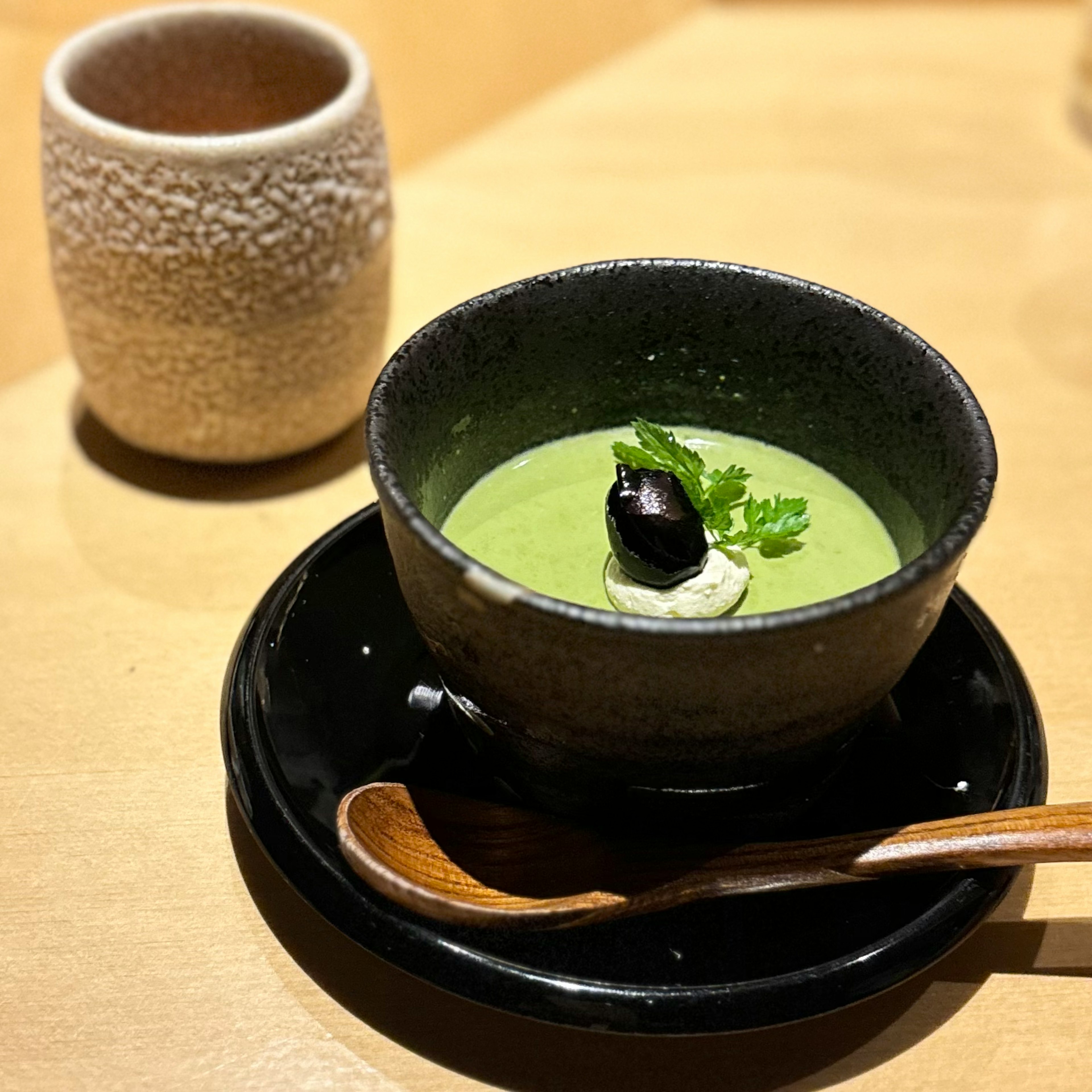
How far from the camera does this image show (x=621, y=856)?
0.76 m

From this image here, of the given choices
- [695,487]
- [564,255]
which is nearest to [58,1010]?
[695,487]

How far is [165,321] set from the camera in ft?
3.67

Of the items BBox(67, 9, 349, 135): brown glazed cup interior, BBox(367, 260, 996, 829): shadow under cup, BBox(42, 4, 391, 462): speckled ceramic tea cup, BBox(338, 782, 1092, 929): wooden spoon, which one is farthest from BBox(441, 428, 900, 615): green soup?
BBox(67, 9, 349, 135): brown glazed cup interior

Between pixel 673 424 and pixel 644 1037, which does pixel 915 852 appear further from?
pixel 673 424

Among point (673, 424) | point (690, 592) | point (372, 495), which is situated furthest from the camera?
point (372, 495)

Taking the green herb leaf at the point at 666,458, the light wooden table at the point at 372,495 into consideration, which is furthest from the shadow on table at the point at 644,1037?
the green herb leaf at the point at 666,458

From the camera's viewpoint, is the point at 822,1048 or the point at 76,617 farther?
the point at 76,617

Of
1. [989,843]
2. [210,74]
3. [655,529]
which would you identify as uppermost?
[210,74]

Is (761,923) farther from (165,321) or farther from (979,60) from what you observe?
(979,60)

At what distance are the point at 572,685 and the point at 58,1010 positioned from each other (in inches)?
15.5

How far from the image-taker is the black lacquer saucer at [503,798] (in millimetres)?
689

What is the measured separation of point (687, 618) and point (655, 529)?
11 cm

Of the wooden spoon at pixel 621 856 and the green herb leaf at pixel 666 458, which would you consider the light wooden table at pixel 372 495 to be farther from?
the green herb leaf at pixel 666 458

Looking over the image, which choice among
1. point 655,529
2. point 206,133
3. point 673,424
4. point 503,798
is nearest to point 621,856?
point 503,798
